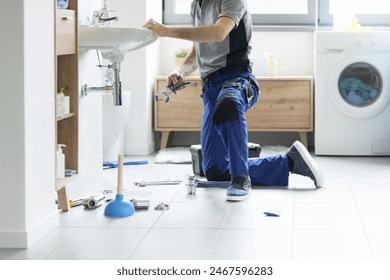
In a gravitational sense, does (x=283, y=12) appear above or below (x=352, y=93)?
above

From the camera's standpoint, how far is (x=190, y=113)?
6.36 meters

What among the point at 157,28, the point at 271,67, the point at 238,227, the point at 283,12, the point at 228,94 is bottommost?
the point at 238,227

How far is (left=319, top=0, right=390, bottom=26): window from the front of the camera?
6586 millimetres

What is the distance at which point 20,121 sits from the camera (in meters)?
3.14

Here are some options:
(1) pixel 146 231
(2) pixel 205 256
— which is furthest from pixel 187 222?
(2) pixel 205 256

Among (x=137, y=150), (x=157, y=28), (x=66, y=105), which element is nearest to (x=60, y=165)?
(x=66, y=105)

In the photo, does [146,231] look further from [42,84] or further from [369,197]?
[369,197]

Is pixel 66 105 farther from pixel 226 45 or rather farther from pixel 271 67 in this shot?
pixel 271 67

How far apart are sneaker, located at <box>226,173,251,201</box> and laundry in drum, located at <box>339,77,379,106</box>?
2.03 metres

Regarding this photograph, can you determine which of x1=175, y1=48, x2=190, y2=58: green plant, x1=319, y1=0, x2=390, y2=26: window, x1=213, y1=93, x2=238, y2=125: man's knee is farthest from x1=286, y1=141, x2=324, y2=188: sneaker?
x1=319, y1=0, x2=390, y2=26: window

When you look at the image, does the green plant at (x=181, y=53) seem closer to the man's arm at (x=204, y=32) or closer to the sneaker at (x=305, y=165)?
the sneaker at (x=305, y=165)

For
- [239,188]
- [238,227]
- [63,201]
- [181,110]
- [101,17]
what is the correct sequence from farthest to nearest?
[181,110], [101,17], [239,188], [63,201], [238,227]

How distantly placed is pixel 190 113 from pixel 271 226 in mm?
2921

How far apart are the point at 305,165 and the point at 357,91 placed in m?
1.68
